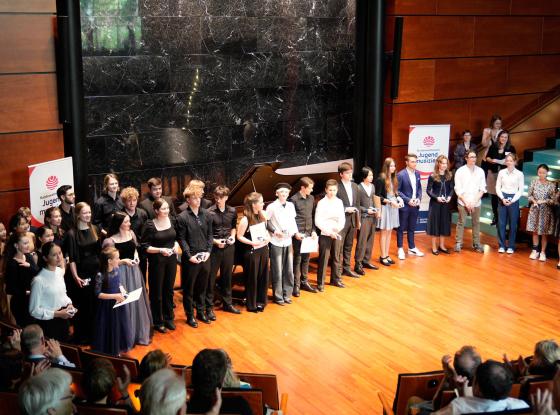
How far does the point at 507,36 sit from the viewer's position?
12.2 meters

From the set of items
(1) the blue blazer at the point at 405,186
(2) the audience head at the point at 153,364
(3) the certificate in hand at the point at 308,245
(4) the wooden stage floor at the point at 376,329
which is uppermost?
(1) the blue blazer at the point at 405,186

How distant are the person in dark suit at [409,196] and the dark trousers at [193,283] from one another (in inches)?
125

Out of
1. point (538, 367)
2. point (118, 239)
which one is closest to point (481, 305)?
point (538, 367)

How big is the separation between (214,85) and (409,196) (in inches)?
130

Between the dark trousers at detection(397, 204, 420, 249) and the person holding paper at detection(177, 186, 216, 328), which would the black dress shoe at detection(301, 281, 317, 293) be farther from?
the dark trousers at detection(397, 204, 420, 249)

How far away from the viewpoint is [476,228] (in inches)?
391

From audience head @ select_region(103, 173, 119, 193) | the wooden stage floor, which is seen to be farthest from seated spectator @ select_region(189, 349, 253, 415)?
audience head @ select_region(103, 173, 119, 193)

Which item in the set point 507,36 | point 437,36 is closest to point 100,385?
point 437,36

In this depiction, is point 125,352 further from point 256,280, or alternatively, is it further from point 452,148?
point 452,148

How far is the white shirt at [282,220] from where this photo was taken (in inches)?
307

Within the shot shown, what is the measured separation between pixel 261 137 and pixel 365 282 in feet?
11.1

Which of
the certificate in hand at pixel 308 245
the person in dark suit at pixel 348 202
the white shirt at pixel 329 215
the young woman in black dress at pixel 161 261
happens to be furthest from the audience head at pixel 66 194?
the person in dark suit at pixel 348 202

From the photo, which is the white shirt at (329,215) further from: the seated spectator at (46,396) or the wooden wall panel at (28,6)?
the seated spectator at (46,396)

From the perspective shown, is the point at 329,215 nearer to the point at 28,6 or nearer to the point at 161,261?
the point at 161,261
